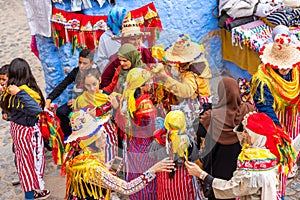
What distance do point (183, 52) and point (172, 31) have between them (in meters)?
2.09

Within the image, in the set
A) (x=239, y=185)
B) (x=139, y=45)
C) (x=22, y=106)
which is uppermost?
(x=139, y=45)

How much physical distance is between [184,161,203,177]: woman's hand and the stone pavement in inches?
64.8

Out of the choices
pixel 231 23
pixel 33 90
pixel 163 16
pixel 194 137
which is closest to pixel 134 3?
pixel 163 16

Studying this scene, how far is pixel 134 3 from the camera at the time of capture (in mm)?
6555

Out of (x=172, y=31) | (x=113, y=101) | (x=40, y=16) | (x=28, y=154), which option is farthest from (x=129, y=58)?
(x=172, y=31)

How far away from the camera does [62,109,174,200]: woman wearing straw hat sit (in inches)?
148

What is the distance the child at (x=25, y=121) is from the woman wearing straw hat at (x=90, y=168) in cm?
110

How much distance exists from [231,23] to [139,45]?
1924 millimetres

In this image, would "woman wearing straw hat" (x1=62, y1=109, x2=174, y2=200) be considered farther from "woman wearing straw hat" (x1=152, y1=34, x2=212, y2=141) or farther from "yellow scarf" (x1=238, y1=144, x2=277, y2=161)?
"woman wearing straw hat" (x1=152, y1=34, x2=212, y2=141)

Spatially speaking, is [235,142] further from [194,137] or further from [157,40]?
[157,40]

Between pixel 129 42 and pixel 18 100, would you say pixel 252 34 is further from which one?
pixel 18 100

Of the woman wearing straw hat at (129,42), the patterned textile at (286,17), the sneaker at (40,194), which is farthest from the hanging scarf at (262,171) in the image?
the patterned textile at (286,17)

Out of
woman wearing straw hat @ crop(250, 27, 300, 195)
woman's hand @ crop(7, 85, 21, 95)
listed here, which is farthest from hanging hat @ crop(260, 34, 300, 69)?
woman's hand @ crop(7, 85, 21, 95)

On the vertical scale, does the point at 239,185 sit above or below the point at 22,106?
below
